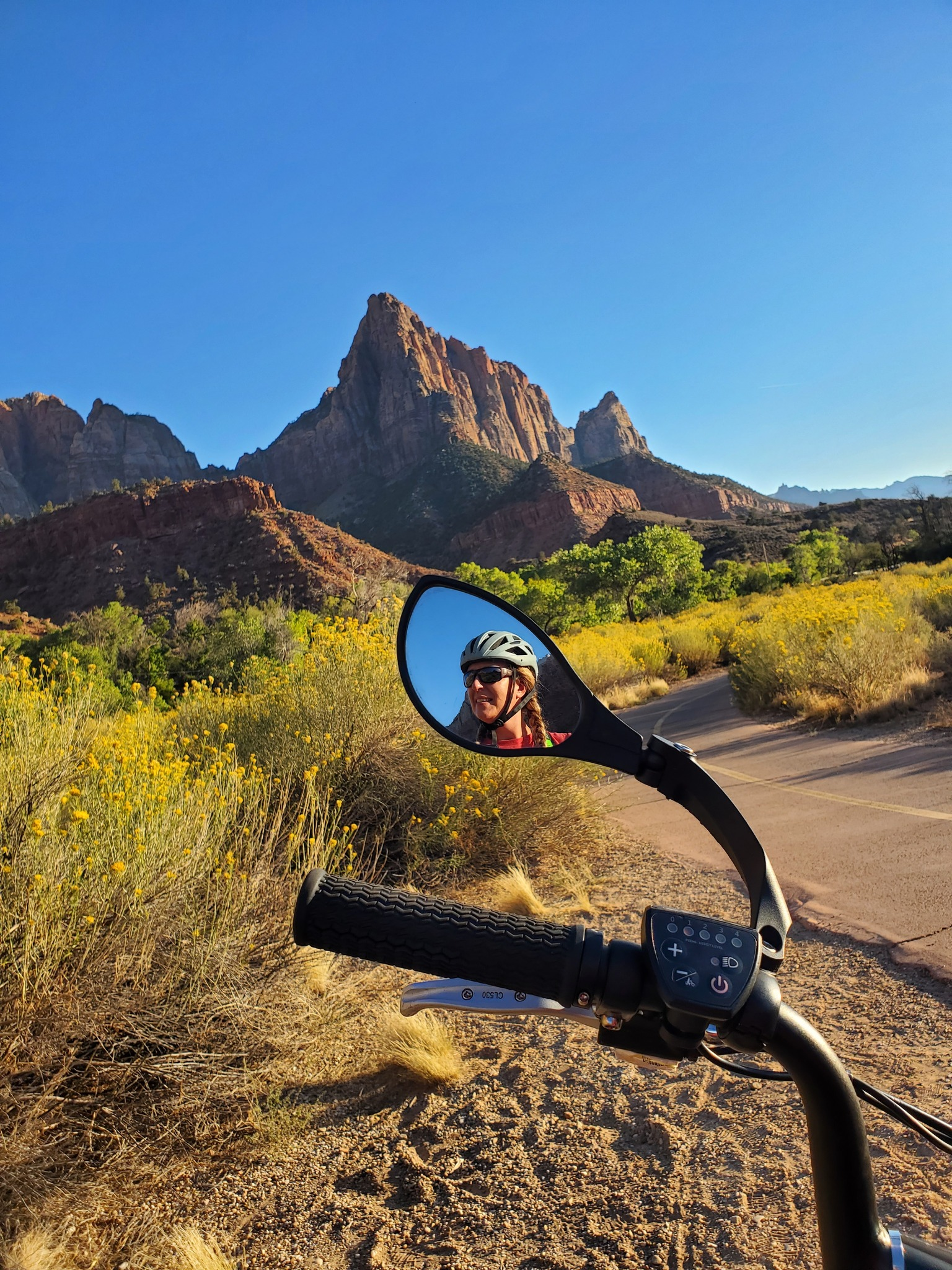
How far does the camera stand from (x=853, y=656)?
9.49 meters

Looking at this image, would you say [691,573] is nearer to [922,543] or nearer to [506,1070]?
[922,543]

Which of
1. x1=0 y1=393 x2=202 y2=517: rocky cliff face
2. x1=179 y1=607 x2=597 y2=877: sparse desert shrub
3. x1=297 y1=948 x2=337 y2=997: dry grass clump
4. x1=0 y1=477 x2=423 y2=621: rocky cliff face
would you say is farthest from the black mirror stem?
x1=0 y1=393 x2=202 y2=517: rocky cliff face

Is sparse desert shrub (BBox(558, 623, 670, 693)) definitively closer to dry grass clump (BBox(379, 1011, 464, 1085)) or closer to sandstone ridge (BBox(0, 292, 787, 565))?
dry grass clump (BBox(379, 1011, 464, 1085))

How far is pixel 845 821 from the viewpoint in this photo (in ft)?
16.8

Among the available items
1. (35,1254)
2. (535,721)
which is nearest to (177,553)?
(35,1254)

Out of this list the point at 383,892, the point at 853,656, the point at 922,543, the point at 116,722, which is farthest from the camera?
the point at 922,543

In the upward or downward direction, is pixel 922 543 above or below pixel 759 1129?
above

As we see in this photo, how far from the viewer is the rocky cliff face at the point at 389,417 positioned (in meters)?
132

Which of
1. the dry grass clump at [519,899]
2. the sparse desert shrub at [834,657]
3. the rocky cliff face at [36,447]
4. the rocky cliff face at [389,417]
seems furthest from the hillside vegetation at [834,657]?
the rocky cliff face at [36,447]

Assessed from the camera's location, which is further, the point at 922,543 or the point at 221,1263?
the point at 922,543

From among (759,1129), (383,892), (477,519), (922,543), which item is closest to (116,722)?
(759,1129)

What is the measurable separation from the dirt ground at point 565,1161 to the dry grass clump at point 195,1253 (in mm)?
84

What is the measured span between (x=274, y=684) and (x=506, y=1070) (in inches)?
165

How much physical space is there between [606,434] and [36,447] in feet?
390
